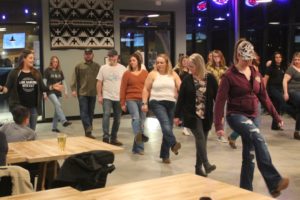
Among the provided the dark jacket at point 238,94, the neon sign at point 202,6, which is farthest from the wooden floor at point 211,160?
the neon sign at point 202,6

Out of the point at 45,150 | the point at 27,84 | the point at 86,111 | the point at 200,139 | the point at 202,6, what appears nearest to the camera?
the point at 45,150

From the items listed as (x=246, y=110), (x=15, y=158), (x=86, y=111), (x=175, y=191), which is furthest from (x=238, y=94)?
(x=86, y=111)

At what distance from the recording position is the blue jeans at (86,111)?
345 inches

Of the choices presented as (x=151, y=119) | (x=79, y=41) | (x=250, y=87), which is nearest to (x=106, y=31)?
(x=79, y=41)

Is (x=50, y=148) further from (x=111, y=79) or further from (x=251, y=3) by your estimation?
(x=251, y=3)

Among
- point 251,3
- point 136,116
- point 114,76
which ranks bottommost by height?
point 136,116

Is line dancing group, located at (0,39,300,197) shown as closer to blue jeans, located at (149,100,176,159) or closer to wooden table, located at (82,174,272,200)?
blue jeans, located at (149,100,176,159)

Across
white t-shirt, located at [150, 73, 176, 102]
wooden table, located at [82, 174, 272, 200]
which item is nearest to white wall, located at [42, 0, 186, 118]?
white t-shirt, located at [150, 73, 176, 102]

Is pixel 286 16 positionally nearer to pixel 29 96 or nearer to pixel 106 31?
pixel 106 31

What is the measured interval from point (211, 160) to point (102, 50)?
594cm

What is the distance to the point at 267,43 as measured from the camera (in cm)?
1327

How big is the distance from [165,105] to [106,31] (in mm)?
5823

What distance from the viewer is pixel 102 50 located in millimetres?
11891

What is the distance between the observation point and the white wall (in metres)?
11.2
